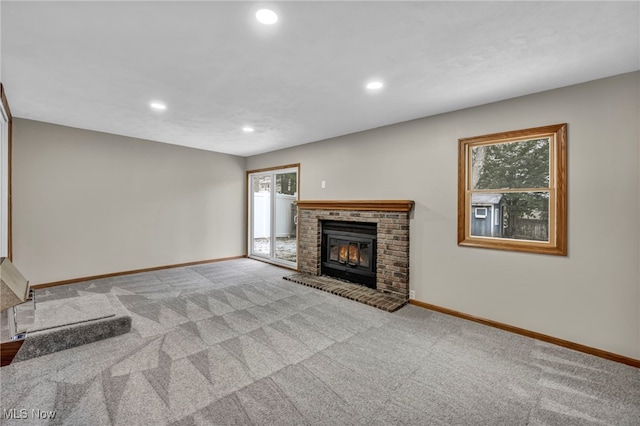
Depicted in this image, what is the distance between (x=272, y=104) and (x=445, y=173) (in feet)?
7.82

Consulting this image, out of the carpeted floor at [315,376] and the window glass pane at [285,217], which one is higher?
the window glass pane at [285,217]

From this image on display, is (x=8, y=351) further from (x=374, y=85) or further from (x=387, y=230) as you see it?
(x=387, y=230)

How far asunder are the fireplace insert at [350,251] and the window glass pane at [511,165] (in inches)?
66.6

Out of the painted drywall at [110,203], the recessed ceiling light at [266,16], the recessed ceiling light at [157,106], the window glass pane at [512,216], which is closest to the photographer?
the recessed ceiling light at [266,16]

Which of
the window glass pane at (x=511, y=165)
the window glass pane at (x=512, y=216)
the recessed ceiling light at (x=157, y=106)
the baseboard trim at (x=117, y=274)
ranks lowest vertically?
the baseboard trim at (x=117, y=274)

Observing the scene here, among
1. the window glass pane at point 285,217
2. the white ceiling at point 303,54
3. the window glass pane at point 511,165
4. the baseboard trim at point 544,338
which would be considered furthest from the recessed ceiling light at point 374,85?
the window glass pane at point 285,217

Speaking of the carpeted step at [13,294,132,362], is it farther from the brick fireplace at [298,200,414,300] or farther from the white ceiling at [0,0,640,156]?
the brick fireplace at [298,200,414,300]

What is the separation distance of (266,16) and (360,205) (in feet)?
10.3

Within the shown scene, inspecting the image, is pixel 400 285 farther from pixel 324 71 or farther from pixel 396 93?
pixel 324 71

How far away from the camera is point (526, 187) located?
3.13 m

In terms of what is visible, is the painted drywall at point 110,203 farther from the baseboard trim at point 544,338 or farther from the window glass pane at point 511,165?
the window glass pane at point 511,165

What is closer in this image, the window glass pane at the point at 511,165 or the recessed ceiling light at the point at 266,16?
the recessed ceiling light at the point at 266,16

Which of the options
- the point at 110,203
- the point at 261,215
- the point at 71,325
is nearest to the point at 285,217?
the point at 261,215

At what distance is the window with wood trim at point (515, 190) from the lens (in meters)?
2.90
